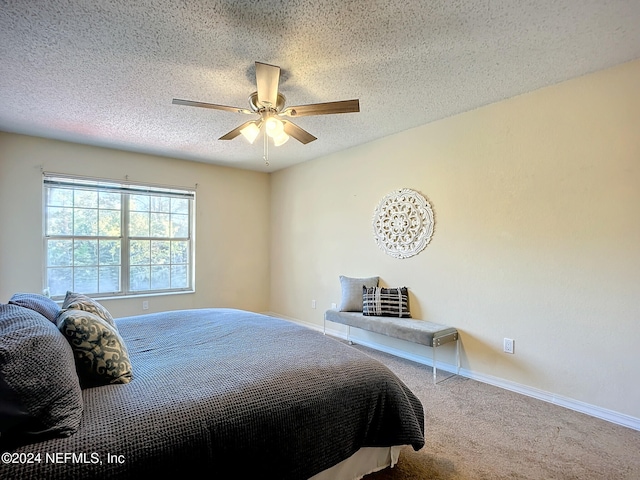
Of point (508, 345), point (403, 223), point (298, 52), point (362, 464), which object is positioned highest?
point (298, 52)

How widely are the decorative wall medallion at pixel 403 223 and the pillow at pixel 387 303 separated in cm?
42

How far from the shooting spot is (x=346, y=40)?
2094 millimetres

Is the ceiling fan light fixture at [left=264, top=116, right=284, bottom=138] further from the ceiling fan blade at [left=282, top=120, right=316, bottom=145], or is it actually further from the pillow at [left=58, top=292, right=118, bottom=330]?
the pillow at [left=58, top=292, right=118, bottom=330]

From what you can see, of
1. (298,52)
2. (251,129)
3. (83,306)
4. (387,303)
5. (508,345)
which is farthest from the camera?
(387,303)

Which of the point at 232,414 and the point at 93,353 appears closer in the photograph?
the point at 232,414

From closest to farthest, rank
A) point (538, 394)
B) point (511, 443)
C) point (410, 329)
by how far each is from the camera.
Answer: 1. point (511, 443)
2. point (538, 394)
3. point (410, 329)

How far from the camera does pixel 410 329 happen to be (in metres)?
3.20

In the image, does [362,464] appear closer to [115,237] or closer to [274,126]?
[274,126]

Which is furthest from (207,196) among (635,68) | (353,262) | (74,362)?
(635,68)

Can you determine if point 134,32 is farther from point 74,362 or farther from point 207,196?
point 207,196

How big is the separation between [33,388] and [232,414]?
64cm

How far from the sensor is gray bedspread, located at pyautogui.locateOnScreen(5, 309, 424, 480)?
1.06 metres

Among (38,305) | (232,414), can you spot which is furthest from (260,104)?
(232,414)

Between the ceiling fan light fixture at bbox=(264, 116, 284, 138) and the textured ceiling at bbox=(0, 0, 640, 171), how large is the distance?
1.16ft
